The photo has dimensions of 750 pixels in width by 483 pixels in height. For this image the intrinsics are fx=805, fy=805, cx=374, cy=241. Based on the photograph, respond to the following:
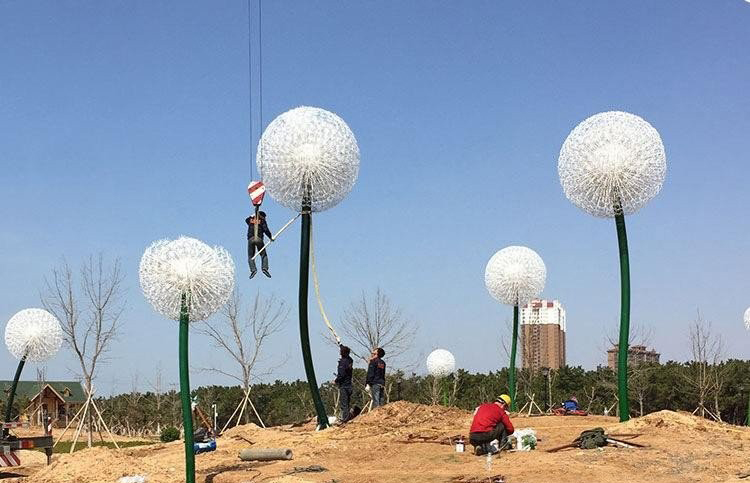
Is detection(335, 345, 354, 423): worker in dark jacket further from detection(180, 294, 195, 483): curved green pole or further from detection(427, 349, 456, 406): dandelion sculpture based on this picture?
detection(427, 349, 456, 406): dandelion sculpture

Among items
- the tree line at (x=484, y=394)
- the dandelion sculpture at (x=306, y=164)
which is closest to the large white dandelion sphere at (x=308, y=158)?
the dandelion sculpture at (x=306, y=164)

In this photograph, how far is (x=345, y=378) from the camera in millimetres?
14734

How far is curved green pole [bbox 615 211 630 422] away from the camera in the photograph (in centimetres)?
1295

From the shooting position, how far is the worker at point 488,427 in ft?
36.6

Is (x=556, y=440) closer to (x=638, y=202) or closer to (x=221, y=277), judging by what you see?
(x=638, y=202)

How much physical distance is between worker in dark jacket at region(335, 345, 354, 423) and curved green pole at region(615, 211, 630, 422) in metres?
4.69

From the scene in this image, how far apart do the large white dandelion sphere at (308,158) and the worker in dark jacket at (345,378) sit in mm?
2865

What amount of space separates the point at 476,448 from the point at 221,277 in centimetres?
432

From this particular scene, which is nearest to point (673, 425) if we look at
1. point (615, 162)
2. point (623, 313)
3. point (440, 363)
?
point (623, 313)

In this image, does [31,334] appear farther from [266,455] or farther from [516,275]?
[516,275]

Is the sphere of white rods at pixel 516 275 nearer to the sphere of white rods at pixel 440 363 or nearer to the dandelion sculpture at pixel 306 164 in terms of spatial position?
the sphere of white rods at pixel 440 363

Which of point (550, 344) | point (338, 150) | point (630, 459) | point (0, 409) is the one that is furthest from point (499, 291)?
point (550, 344)

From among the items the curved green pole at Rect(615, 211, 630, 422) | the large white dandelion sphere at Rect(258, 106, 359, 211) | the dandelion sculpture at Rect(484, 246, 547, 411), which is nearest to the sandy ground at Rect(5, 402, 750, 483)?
the curved green pole at Rect(615, 211, 630, 422)

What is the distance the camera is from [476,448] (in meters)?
11.4
